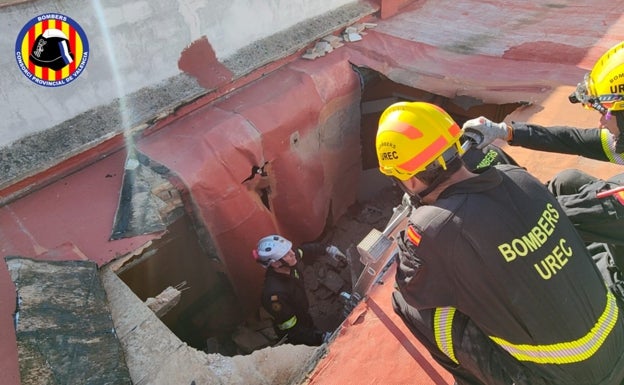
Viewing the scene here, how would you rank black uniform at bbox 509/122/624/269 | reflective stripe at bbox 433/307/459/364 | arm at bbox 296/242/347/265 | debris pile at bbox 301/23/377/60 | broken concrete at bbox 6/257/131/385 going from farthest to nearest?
1. debris pile at bbox 301/23/377/60
2. arm at bbox 296/242/347/265
3. black uniform at bbox 509/122/624/269
4. broken concrete at bbox 6/257/131/385
5. reflective stripe at bbox 433/307/459/364

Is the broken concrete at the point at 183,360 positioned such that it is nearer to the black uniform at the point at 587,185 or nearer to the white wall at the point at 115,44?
the black uniform at the point at 587,185

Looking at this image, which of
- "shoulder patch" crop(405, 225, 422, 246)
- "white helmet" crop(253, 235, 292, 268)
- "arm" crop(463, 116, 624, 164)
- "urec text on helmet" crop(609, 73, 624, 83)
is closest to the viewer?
"shoulder patch" crop(405, 225, 422, 246)

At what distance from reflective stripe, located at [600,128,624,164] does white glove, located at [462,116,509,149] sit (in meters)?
0.66

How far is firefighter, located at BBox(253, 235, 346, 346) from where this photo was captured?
3.94 metres

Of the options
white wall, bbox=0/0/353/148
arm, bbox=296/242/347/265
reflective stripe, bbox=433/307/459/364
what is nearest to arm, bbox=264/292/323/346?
arm, bbox=296/242/347/265

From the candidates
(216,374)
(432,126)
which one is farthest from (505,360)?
(216,374)

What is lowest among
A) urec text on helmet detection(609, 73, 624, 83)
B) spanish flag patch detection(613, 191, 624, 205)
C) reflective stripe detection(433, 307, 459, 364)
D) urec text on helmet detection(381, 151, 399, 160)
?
reflective stripe detection(433, 307, 459, 364)

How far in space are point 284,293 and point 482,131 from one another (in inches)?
86.2

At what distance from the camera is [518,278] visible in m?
1.79

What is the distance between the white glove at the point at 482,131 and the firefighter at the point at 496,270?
0.66 meters

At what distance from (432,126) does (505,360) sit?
3.74 ft

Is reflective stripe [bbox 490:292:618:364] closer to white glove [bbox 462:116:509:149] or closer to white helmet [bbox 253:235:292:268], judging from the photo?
white glove [bbox 462:116:509:149]

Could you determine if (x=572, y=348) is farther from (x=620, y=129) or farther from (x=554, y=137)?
(x=554, y=137)

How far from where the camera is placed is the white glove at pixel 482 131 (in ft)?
8.87
